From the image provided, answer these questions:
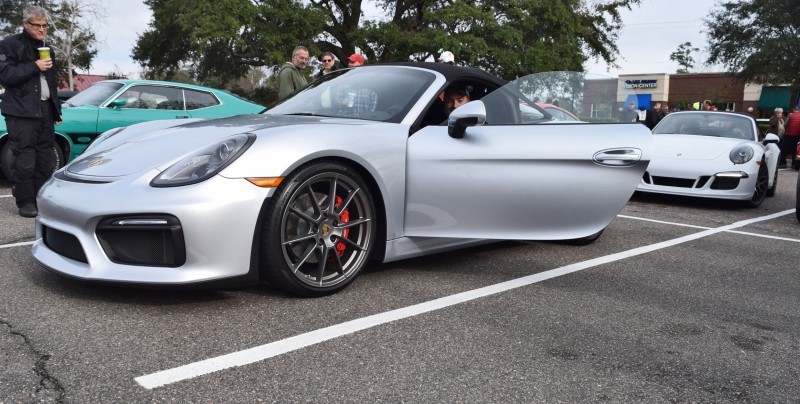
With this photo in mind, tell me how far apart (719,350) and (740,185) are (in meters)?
5.63

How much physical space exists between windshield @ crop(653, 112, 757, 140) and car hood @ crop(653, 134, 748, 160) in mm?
309

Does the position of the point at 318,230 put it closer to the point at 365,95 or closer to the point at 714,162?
the point at 365,95

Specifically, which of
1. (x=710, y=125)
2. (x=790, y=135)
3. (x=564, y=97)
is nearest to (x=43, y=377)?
(x=564, y=97)

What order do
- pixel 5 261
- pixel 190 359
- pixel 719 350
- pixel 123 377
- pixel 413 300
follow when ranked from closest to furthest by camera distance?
pixel 123 377
pixel 190 359
pixel 719 350
pixel 413 300
pixel 5 261

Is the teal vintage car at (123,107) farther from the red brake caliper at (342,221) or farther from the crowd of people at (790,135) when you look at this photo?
the crowd of people at (790,135)

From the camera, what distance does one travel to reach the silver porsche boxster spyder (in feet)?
10.0

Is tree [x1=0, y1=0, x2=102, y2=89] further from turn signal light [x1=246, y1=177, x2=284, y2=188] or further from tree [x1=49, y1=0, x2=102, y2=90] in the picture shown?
turn signal light [x1=246, y1=177, x2=284, y2=188]

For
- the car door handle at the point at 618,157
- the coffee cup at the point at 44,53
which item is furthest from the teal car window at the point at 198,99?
the car door handle at the point at 618,157

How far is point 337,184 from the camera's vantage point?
3529 millimetres

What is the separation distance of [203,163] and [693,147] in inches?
271

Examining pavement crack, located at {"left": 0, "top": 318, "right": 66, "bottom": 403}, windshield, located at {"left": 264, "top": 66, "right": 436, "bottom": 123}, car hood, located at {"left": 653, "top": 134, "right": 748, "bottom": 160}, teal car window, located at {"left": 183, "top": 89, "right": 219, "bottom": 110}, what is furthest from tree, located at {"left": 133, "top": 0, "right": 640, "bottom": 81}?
pavement crack, located at {"left": 0, "top": 318, "right": 66, "bottom": 403}

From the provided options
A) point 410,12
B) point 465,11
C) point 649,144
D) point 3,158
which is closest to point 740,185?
point 649,144

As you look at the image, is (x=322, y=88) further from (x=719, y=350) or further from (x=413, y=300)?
(x=719, y=350)

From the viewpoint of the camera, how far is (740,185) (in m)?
7.95
